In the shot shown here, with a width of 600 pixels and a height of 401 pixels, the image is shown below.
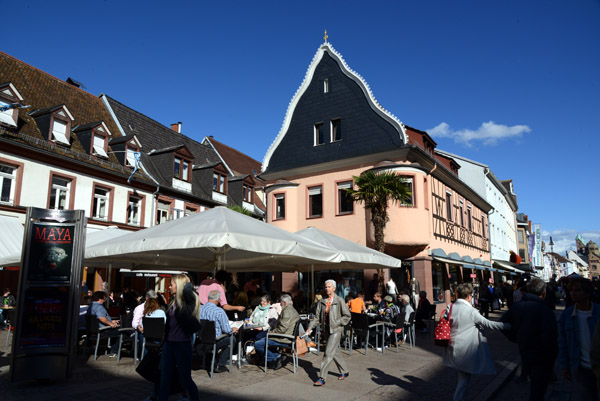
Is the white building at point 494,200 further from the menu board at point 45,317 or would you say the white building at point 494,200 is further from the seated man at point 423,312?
the menu board at point 45,317

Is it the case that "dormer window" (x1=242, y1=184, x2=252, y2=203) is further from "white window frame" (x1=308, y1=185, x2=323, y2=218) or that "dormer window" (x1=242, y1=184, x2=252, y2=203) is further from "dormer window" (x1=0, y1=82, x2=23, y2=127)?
"dormer window" (x1=0, y1=82, x2=23, y2=127)

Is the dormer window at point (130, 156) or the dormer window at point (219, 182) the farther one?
the dormer window at point (219, 182)

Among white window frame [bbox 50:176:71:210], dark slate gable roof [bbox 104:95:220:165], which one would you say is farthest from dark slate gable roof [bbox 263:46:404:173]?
white window frame [bbox 50:176:71:210]

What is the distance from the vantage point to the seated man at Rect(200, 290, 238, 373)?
7859mm

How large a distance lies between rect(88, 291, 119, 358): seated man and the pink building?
1280cm

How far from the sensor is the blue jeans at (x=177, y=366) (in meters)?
5.48

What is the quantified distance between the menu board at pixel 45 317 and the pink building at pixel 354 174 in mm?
14996

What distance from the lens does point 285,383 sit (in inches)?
282

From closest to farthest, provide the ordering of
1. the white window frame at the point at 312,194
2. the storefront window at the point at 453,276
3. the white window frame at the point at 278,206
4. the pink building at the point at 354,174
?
the pink building at the point at 354,174
the white window frame at the point at 312,194
the white window frame at the point at 278,206
the storefront window at the point at 453,276

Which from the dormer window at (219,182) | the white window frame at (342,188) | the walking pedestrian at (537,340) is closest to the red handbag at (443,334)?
the walking pedestrian at (537,340)

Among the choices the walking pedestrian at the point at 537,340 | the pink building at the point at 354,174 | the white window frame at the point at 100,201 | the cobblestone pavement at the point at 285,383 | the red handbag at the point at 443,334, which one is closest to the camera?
the walking pedestrian at the point at 537,340

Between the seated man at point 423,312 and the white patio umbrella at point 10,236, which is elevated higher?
the white patio umbrella at point 10,236

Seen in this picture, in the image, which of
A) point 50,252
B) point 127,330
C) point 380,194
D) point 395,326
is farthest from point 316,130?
point 50,252

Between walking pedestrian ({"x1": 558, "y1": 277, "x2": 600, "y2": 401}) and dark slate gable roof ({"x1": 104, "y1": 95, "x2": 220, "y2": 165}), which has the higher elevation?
dark slate gable roof ({"x1": 104, "y1": 95, "x2": 220, "y2": 165})
